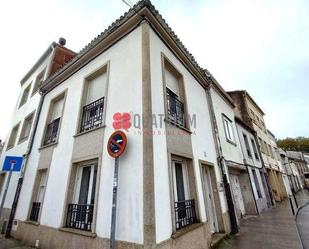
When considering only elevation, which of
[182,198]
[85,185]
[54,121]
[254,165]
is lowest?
[182,198]

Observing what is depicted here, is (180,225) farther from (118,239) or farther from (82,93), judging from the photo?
(82,93)

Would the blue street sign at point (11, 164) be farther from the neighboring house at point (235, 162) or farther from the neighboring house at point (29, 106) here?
the neighboring house at point (235, 162)

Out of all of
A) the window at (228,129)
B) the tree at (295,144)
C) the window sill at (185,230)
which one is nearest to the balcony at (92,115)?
the window sill at (185,230)

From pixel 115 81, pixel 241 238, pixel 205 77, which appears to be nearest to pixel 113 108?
pixel 115 81

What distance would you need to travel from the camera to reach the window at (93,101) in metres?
5.33

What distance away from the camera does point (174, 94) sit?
5.75m

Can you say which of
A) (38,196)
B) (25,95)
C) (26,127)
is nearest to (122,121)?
(38,196)

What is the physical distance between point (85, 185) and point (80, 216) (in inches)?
31.2

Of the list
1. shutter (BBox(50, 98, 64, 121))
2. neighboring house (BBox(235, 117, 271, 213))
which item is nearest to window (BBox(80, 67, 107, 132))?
shutter (BBox(50, 98, 64, 121))

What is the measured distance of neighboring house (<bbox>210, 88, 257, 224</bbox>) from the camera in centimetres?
866

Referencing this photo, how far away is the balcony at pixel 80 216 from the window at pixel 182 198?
2.22 meters

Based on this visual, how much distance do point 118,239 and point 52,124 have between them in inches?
224

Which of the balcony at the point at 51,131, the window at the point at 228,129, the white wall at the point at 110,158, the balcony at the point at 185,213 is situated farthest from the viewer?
the window at the point at 228,129

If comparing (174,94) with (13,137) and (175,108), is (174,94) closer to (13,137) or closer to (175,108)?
(175,108)
